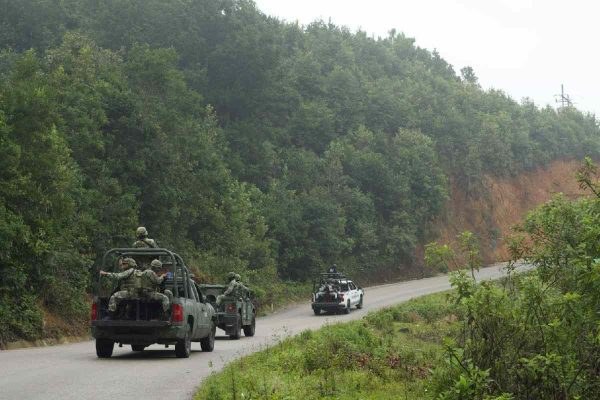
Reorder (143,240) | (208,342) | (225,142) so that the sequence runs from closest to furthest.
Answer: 1. (143,240)
2. (208,342)
3. (225,142)

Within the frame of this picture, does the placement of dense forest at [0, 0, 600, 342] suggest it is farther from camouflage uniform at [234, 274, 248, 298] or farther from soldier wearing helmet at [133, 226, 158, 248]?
soldier wearing helmet at [133, 226, 158, 248]

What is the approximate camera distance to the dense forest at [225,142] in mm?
27875

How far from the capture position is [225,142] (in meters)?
56.4

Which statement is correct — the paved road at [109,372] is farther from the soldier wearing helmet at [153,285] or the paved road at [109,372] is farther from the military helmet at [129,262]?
the military helmet at [129,262]

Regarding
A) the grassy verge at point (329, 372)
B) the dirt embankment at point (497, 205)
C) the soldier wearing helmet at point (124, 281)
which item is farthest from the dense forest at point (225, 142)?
the grassy verge at point (329, 372)

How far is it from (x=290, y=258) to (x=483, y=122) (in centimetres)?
3757

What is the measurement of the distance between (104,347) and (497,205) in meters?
71.8

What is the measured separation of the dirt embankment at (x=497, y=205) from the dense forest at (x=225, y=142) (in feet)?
4.25

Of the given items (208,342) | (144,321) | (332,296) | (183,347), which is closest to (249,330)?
(208,342)

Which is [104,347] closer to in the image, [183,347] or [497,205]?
[183,347]

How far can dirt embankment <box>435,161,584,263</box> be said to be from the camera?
79.7m

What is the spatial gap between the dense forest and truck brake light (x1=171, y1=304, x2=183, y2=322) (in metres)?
8.92

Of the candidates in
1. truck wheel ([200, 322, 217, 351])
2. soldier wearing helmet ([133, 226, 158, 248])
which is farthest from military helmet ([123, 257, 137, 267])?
truck wheel ([200, 322, 217, 351])

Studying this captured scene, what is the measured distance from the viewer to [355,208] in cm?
6250
